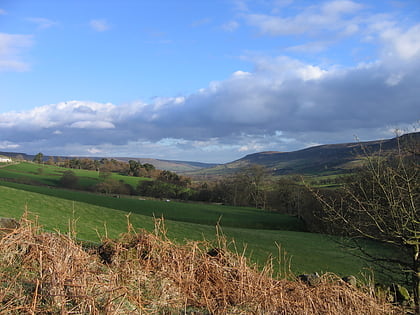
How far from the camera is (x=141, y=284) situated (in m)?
5.73

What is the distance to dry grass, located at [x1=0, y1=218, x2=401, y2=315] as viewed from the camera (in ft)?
14.6

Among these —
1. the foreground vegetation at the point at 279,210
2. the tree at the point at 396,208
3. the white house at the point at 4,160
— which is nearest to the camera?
the tree at the point at 396,208

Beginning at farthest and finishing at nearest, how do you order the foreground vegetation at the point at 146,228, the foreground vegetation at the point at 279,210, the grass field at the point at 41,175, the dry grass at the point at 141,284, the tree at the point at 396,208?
the grass field at the point at 41,175 → the foreground vegetation at the point at 146,228 → the foreground vegetation at the point at 279,210 → the tree at the point at 396,208 → the dry grass at the point at 141,284

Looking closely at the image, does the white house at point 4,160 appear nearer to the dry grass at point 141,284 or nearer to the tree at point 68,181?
the tree at point 68,181

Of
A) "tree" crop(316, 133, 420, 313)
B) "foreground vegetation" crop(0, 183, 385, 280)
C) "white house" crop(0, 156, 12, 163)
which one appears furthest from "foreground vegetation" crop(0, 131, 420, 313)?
"white house" crop(0, 156, 12, 163)

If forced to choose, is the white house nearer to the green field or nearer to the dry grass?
the green field

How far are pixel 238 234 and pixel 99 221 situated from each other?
14082 mm

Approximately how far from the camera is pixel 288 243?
112 ft

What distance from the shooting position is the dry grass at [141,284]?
175 inches

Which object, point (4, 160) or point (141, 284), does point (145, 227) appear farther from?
point (4, 160)

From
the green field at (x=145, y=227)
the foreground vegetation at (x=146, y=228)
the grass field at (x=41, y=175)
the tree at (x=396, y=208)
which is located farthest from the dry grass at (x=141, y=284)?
the grass field at (x=41, y=175)

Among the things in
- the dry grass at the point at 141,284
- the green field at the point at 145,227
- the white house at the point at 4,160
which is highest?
the white house at the point at 4,160

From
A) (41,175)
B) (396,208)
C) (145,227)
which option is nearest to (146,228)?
(145,227)

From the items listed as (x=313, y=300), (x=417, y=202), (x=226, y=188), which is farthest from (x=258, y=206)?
(x=313, y=300)
